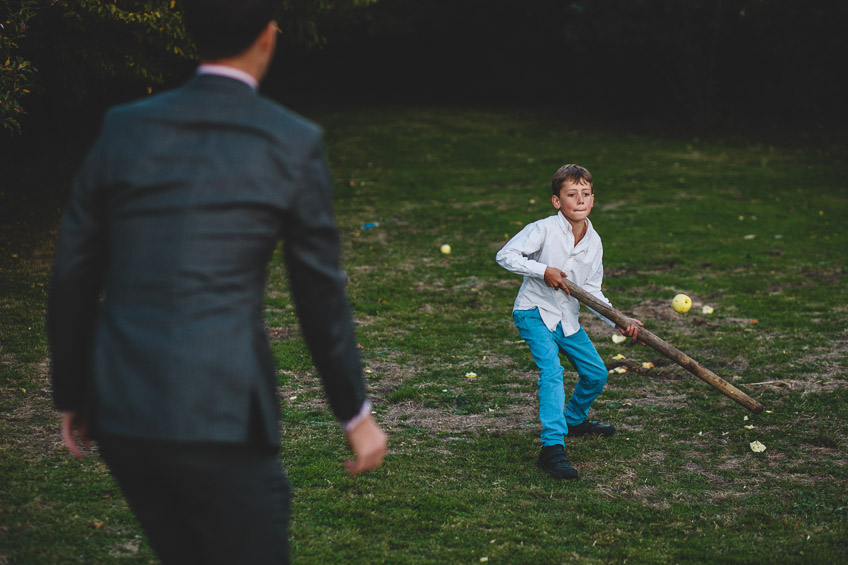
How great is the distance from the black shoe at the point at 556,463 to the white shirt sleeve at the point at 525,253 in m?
1.06

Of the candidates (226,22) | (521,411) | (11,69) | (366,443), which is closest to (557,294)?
(521,411)

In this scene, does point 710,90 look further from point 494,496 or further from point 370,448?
point 370,448

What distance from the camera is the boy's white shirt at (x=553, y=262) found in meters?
5.17

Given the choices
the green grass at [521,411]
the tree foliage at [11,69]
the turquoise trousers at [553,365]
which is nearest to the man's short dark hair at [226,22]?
the green grass at [521,411]

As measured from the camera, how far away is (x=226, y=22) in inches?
80.1

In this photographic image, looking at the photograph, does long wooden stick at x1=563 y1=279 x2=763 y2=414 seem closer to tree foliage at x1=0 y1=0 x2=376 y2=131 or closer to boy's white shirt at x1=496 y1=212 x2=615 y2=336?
boy's white shirt at x1=496 y1=212 x2=615 y2=336

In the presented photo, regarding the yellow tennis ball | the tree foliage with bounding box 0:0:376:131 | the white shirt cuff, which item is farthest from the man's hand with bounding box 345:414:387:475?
the tree foliage with bounding box 0:0:376:131

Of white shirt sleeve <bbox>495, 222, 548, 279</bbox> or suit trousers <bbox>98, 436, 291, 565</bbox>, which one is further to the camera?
white shirt sleeve <bbox>495, 222, 548, 279</bbox>

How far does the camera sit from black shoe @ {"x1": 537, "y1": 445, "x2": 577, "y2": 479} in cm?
501

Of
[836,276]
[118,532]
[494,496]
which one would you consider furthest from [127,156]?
[836,276]

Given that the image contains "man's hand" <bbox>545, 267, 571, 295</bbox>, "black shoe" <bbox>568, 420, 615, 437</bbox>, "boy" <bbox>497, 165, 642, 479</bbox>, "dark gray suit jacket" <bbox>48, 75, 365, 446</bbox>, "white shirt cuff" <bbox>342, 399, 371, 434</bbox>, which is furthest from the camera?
"black shoe" <bbox>568, 420, 615, 437</bbox>

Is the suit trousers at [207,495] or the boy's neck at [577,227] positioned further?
the boy's neck at [577,227]

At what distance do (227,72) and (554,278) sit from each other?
3.19m

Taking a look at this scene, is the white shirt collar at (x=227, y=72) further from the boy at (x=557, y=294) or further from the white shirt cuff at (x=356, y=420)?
the boy at (x=557, y=294)
